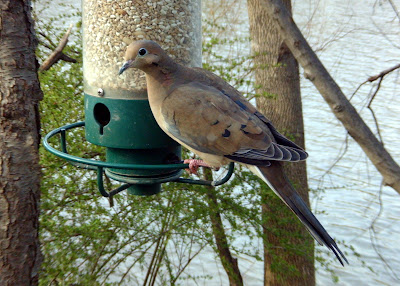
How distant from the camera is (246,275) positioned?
5.52 meters

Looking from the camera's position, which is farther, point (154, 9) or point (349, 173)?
point (349, 173)

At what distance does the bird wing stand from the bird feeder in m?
0.20

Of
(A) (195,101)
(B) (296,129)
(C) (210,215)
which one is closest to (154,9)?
(A) (195,101)

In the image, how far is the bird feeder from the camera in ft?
8.52

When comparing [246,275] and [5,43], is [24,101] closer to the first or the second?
[5,43]

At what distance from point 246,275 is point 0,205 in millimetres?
3547

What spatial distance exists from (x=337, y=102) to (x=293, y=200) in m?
1.07

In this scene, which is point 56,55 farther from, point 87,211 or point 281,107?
point 281,107

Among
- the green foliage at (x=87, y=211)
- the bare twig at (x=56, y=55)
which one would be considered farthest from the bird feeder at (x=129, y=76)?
the bare twig at (x=56, y=55)

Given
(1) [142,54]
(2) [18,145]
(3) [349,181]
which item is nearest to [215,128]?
(1) [142,54]

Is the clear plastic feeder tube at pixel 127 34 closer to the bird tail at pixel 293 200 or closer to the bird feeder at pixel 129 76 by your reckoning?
the bird feeder at pixel 129 76

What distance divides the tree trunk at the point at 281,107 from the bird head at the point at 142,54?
259 centimetres

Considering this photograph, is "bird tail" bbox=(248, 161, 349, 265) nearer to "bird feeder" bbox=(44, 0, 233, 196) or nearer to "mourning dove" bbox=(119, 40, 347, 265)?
"mourning dove" bbox=(119, 40, 347, 265)

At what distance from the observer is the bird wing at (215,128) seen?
244 centimetres
